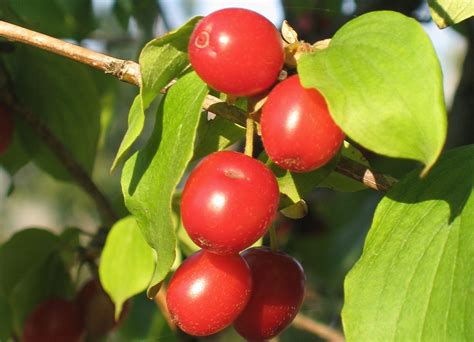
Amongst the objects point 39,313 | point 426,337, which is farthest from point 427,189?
point 39,313

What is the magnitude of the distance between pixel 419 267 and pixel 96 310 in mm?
798

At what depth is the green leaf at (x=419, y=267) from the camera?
698 millimetres


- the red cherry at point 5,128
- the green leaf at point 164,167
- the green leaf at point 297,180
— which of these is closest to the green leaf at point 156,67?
the green leaf at point 164,167

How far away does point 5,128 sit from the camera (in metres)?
1.29

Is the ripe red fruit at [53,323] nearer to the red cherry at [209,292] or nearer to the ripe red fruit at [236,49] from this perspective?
the red cherry at [209,292]

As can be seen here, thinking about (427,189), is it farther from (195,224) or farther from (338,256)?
(338,256)

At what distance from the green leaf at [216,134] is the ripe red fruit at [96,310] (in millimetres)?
610

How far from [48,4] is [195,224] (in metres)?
0.90

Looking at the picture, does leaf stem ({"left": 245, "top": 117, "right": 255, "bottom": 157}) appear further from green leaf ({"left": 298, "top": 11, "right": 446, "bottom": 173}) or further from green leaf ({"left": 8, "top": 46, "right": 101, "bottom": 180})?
green leaf ({"left": 8, "top": 46, "right": 101, "bottom": 180})

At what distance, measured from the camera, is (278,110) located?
637 millimetres

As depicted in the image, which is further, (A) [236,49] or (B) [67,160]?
(B) [67,160]

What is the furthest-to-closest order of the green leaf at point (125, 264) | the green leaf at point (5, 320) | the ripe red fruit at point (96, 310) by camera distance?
the ripe red fruit at point (96, 310) < the green leaf at point (5, 320) < the green leaf at point (125, 264)

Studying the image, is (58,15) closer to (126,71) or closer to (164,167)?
(126,71)

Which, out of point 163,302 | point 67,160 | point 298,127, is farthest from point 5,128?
point 298,127
